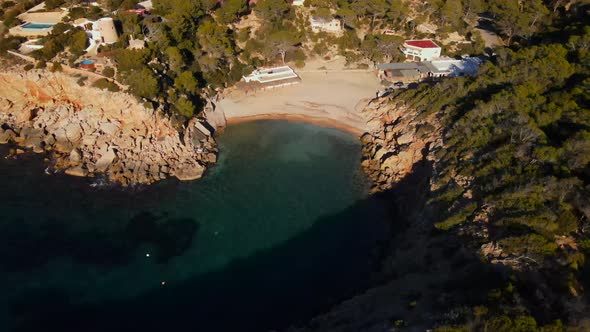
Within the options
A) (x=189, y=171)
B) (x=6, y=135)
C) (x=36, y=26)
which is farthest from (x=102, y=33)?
(x=189, y=171)

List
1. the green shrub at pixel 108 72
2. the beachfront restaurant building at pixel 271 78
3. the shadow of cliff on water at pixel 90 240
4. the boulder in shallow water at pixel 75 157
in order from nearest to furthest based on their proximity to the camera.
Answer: the shadow of cliff on water at pixel 90 240 → the boulder in shallow water at pixel 75 157 → the green shrub at pixel 108 72 → the beachfront restaurant building at pixel 271 78

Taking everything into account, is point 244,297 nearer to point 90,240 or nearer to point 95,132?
point 90,240

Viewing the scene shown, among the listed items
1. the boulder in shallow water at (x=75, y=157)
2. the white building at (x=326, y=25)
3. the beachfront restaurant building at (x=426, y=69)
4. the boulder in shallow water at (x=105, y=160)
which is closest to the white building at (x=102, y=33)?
the boulder in shallow water at (x=75, y=157)

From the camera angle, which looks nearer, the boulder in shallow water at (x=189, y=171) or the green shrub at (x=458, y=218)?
the green shrub at (x=458, y=218)

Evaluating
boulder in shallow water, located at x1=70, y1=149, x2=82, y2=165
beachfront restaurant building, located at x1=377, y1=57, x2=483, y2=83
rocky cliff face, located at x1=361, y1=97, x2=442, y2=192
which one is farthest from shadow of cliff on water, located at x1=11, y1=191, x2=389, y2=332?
beachfront restaurant building, located at x1=377, y1=57, x2=483, y2=83

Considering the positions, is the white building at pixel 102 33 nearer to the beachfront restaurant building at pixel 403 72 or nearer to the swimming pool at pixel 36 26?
the swimming pool at pixel 36 26

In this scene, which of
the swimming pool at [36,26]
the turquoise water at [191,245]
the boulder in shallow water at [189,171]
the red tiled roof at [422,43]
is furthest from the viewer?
the red tiled roof at [422,43]

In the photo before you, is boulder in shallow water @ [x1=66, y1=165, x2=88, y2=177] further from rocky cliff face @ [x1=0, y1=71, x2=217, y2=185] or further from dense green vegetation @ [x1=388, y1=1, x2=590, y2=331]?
dense green vegetation @ [x1=388, y1=1, x2=590, y2=331]
